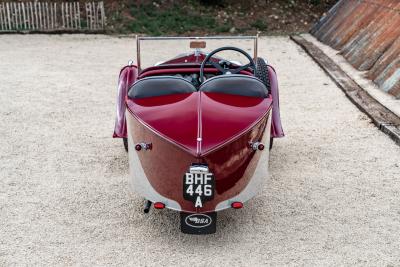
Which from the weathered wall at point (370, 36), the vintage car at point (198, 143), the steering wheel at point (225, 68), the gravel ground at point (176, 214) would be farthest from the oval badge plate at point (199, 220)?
the weathered wall at point (370, 36)

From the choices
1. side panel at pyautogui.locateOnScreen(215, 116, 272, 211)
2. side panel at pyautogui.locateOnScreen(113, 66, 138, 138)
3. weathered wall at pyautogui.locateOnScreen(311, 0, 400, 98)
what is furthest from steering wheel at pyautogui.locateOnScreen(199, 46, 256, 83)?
weathered wall at pyautogui.locateOnScreen(311, 0, 400, 98)

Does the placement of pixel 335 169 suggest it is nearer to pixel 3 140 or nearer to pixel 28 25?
pixel 3 140

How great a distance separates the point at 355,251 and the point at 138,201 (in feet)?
6.81

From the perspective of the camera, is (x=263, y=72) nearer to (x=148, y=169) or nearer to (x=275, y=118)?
(x=275, y=118)

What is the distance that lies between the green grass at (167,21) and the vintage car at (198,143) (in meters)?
11.9

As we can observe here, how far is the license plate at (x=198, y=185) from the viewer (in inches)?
160

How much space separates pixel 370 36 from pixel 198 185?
7962 millimetres

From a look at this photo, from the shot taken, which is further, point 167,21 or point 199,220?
point 167,21

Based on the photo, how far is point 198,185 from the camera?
4102 mm

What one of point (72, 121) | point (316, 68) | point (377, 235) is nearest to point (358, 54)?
point (316, 68)

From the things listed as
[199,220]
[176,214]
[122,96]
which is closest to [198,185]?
[199,220]

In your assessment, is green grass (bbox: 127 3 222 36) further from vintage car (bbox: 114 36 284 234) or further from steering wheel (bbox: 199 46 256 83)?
vintage car (bbox: 114 36 284 234)

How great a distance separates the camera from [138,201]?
525 centimetres

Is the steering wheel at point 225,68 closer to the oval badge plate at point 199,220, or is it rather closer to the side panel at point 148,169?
the side panel at point 148,169
